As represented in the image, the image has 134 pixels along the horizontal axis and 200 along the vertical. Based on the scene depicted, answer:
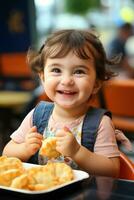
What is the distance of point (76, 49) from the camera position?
66.5 inches

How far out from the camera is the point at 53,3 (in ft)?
30.8

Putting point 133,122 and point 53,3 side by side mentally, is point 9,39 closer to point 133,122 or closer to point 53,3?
point 133,122

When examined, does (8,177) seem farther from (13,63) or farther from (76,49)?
(13,63)

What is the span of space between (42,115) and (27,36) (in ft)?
13.1

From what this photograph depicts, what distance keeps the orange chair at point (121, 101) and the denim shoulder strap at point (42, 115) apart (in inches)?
76.1

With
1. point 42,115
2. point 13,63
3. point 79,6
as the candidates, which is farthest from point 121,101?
point 79,6

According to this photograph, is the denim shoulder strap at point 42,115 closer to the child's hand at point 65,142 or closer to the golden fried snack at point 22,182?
the child's hand at point 65,142

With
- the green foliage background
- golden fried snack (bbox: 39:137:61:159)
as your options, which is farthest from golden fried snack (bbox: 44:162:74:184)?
the green foliage background

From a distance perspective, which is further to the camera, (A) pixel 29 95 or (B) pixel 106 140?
(A) pixel 29 95

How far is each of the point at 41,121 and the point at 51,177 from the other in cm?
54

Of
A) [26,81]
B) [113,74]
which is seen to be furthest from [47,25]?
[113,74]

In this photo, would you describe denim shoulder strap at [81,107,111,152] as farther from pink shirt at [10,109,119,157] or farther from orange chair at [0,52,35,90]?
orange chair at [0,52,35,90]

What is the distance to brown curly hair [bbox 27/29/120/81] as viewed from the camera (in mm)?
1696

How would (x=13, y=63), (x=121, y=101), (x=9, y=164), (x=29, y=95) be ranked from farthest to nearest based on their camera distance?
(x=13, y=63) → (x=29, y=95) → (x=121, y=101) → (x=9, y=164)
